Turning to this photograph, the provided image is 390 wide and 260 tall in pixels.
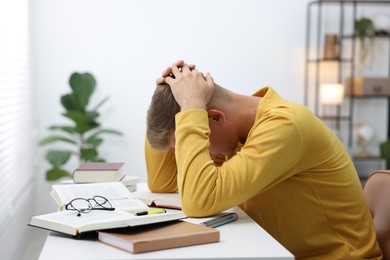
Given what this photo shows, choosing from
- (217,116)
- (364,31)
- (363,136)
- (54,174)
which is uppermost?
(364,31)

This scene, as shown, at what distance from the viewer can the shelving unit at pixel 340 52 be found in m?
5.23

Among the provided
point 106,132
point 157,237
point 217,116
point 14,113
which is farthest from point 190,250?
point 106,132

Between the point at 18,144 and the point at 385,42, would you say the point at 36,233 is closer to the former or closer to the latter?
the point at 18,144

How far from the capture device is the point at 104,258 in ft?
4.17

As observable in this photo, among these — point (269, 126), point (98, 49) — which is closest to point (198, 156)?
point (269, 126)

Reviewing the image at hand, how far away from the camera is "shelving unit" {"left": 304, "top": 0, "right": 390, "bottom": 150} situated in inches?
206

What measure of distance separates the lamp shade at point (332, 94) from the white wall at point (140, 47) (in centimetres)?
34

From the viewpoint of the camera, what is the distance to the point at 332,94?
5.04 m

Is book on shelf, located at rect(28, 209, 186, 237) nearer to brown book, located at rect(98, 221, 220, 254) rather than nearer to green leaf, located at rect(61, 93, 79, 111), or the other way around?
brown book, located at rect(98, 221, 220, 254)

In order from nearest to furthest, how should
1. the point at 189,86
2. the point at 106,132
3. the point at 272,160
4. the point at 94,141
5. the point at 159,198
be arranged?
the point at 272,160, the point at 189,86, the point at 159,198, the point at 94,141, the point at 106,132

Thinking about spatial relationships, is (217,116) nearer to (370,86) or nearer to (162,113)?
(162,113)

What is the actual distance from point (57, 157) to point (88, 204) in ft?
9.35

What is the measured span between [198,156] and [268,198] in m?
0.29

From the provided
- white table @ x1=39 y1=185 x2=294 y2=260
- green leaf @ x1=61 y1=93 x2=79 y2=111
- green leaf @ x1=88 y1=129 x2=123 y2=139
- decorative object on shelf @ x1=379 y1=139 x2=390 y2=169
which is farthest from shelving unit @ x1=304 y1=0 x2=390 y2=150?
white table @ x1=39 y1=185 x2=294 y2=260
